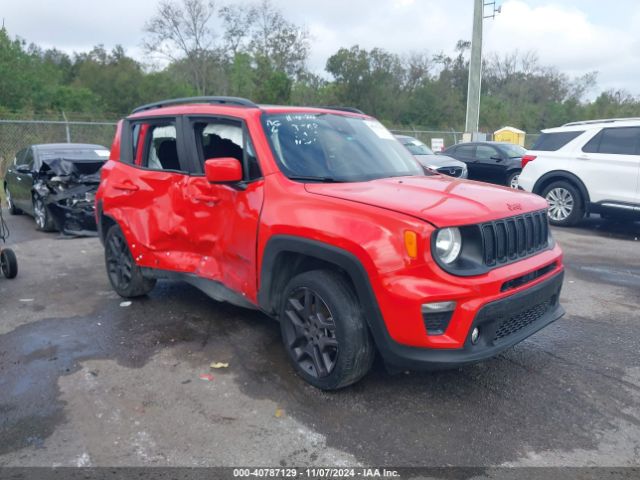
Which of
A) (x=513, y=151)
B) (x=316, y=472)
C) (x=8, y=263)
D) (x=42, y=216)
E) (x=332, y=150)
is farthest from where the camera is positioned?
(x=513, y=151)

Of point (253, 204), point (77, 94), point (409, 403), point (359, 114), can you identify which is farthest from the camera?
point (77, 94)

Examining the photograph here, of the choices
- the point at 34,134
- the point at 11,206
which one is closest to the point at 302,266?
the point at 11,206

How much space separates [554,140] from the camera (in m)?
9.91

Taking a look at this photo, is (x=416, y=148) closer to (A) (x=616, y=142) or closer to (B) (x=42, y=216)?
(A) (x=616, y=142)

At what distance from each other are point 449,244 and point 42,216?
8.57 meters

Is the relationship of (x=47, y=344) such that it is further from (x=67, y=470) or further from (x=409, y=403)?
(x=409, y=403)

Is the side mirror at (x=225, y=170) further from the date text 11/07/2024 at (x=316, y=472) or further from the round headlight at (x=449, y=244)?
the date text 11/07/2024 at (x=316, y=472)

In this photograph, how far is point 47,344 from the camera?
4.47 meters

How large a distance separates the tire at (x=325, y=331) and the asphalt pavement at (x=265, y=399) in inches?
6.9

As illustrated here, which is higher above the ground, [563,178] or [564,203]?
[563,178]

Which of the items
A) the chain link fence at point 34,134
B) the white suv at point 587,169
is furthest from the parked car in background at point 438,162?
the chain link fence at point 34,134

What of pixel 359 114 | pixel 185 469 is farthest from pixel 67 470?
pixel 359 114

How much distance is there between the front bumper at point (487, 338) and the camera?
3061mm

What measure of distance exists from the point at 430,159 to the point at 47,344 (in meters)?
9.84
